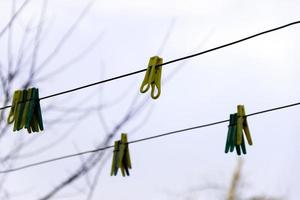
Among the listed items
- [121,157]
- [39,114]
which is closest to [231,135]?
[121,157]

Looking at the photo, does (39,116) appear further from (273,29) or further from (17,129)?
(273,29)

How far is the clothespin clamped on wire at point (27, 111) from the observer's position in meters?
4.98

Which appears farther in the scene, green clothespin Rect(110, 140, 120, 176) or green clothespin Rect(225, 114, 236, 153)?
green clothespin Rect(110, 140, 120, 176)

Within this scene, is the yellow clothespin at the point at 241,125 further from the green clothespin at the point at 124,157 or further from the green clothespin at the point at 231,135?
the green clothespin at the point at 124,157

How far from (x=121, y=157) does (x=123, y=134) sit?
191mm

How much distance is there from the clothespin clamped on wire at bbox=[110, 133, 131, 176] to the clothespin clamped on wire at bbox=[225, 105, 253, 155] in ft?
2.30

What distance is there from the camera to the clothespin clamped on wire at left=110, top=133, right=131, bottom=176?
5098mm

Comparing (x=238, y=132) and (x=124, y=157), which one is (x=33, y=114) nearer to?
(x=124, y=157)

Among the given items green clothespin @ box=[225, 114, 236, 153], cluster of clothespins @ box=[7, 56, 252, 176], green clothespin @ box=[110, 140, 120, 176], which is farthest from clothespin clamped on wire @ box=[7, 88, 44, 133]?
green clothespin @ box=[225, 114, 236, 153]

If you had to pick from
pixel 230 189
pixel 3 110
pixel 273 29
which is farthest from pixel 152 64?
pixel 230 189

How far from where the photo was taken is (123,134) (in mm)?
5281

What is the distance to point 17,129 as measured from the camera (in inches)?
195

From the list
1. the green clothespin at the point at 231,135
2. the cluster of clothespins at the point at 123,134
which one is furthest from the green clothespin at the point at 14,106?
the green clothespin at the point at 231,135

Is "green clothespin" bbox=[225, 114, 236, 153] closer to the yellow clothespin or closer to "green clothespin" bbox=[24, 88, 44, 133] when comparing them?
the yellow clothespin
